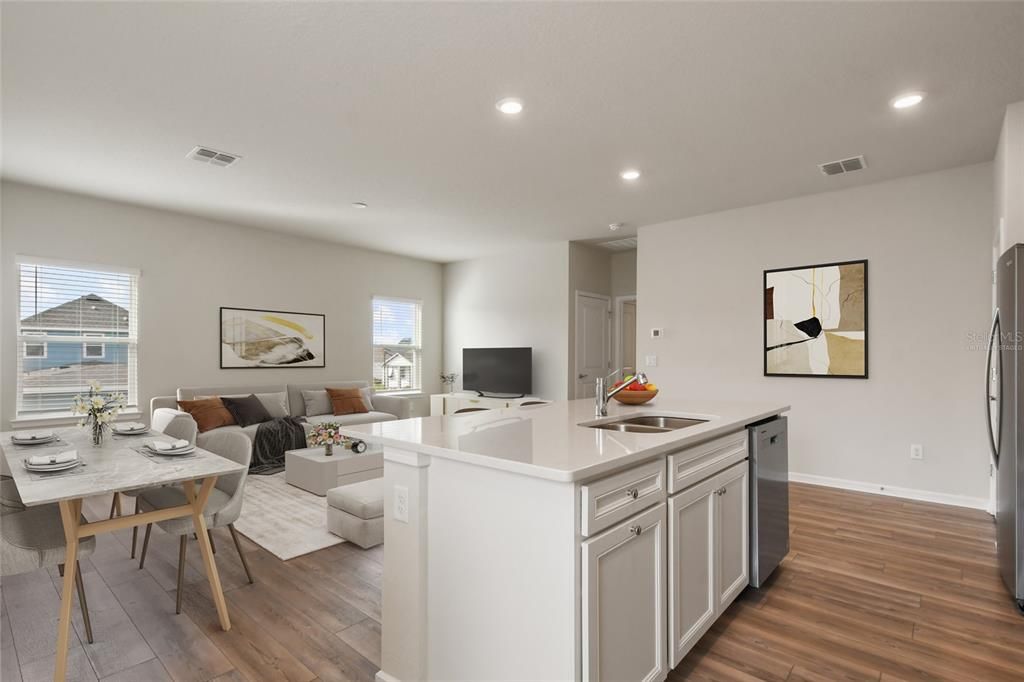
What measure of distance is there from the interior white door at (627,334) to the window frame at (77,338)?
236 inches

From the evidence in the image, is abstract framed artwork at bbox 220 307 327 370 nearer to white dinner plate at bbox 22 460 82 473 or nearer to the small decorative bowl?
white dinner plate at bbox 22 460 82 473

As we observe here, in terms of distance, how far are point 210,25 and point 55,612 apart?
280cm

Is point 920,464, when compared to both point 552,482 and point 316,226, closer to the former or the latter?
point 552,482

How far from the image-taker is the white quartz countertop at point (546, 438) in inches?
58.1

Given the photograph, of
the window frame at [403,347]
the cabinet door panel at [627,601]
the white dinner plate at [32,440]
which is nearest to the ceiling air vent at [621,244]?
the window frame at [403,347]

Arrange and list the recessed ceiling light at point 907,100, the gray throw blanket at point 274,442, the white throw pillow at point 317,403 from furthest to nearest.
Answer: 1. the white throw pillow at point 317,403
2. the gray throw blanket at point 274,442
3. the recessed ceiling light at point 907,100

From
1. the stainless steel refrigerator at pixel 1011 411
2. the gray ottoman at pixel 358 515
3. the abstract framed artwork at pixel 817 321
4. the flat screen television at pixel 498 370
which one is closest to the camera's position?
the stainless steel refrigerator at pixel 1011 411

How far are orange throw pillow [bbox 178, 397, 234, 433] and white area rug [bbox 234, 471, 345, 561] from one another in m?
0.95

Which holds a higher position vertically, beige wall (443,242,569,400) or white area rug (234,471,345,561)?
beige wall (443,242,569,400)

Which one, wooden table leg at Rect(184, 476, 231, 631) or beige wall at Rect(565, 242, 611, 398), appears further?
beige wall at Rect(565, 242, 611, 398)

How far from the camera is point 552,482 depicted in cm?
143

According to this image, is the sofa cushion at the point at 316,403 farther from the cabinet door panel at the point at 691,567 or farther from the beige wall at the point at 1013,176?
the beige wall at the point at 1013,176

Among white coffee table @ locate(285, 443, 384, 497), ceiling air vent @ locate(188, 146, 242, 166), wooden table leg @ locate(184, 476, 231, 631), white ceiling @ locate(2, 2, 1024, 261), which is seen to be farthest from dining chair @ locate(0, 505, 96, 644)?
ceiling air vent @ locate(188, 146, 242, 166)

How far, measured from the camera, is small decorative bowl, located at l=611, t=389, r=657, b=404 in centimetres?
303
